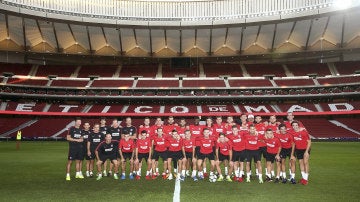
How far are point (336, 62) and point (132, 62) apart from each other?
32.1m

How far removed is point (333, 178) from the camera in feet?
40.4

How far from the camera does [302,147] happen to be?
36.3 ft

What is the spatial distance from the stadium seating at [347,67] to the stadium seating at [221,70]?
14.3m

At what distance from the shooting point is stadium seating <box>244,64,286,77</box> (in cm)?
5016

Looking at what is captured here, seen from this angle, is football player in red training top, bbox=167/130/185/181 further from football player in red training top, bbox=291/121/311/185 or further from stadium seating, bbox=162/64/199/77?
stadium seating, bbox=162/64/199/77

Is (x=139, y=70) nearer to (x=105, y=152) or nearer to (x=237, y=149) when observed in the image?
(x=105, y=152)

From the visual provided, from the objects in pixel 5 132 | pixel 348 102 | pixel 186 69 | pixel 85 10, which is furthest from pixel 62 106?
pixel 348 102

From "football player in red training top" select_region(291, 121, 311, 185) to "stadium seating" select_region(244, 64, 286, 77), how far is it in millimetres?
39853

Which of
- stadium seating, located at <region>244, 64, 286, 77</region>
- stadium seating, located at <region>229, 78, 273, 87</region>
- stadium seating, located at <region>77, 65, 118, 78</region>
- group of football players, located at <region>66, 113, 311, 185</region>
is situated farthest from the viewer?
stadium seating, located at <region>77, 65, 118, 78</region>

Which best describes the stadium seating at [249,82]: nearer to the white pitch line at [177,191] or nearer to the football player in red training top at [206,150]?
the football player in red training top at [206,150]

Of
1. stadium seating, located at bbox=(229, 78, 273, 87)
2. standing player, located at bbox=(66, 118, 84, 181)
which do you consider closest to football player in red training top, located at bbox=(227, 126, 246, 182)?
standing player, located at bbox=(66, 118, 84, 181)

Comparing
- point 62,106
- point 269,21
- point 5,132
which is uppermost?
point 269,21

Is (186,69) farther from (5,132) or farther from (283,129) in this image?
(283,129)

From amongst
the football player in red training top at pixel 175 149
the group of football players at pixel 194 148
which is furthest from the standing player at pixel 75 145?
the football player in red training top at pixel 175 149
